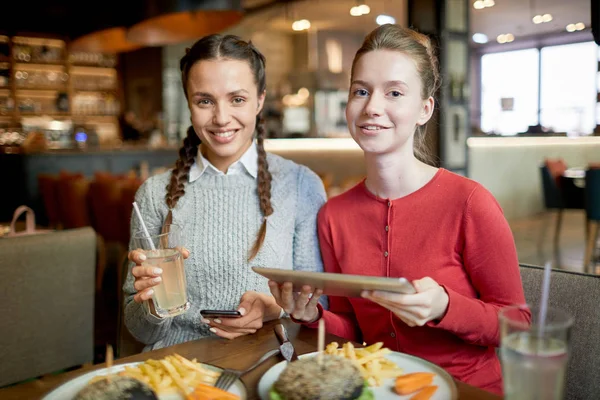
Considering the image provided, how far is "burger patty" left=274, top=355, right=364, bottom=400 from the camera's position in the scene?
2.68ft

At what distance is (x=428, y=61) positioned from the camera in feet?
4.92

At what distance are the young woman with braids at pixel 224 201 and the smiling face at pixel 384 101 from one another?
0.37 metres

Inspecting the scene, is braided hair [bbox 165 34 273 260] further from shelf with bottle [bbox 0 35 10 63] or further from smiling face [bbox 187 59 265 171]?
shelf with bottle [bbox 0 35 10 63]

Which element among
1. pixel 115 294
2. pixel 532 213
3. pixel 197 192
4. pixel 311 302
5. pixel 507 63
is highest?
pixel 507 63

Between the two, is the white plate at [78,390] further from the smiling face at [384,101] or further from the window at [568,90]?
the window at [568,90]

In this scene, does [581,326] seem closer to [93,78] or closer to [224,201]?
[224,201]

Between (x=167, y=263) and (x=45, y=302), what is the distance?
1171mm

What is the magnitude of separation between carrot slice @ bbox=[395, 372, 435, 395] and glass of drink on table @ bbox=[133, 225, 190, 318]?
1.86ft

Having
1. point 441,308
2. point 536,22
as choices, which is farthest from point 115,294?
point 536,22

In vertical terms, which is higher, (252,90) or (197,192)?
(252,90)

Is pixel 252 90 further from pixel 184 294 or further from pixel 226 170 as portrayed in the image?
pixel 184 294

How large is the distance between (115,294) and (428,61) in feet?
13.7

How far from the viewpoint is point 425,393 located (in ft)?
3.01

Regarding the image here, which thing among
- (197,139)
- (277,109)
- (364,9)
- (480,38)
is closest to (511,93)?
(480,38)
